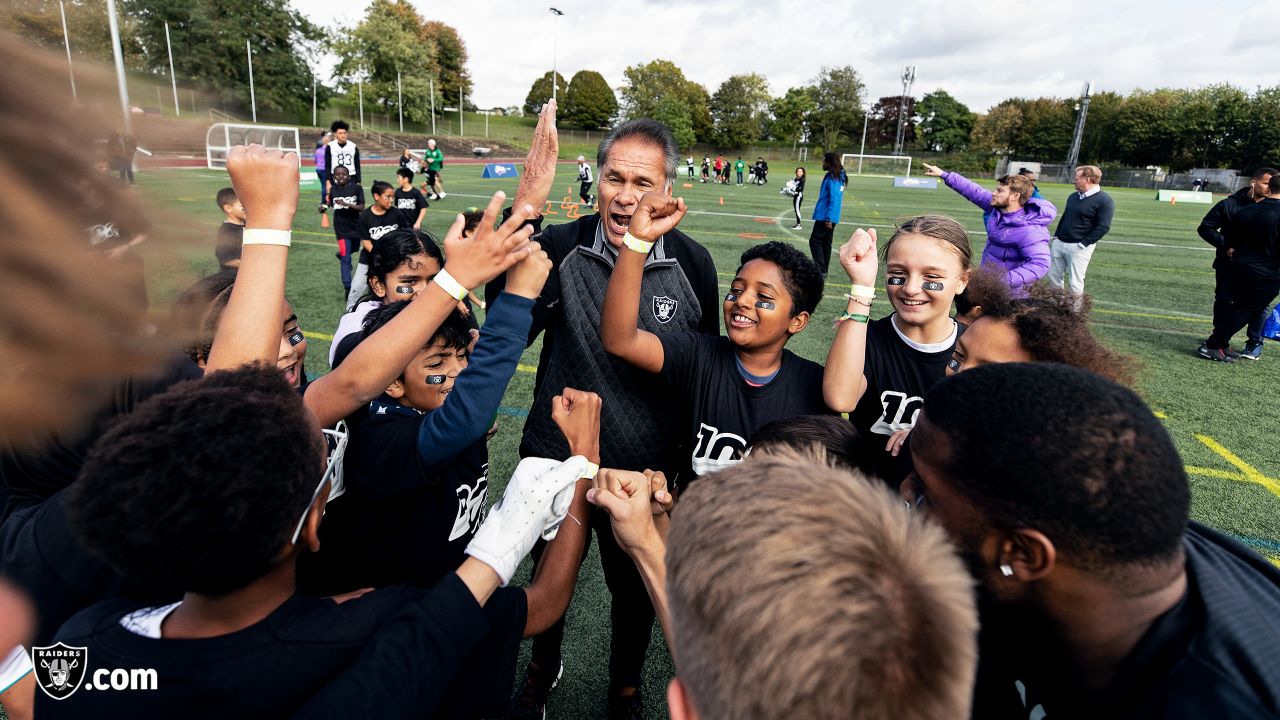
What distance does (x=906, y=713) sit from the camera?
81 centimetres

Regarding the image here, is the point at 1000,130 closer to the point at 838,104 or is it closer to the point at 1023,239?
the point at 838,104

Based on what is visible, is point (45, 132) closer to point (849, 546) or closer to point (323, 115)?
point (849, 546)

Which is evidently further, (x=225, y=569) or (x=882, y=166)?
(x=882, y=166)

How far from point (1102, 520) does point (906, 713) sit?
60 cm

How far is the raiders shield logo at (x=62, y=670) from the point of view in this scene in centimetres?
110

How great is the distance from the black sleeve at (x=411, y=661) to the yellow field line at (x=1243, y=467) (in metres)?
5.87

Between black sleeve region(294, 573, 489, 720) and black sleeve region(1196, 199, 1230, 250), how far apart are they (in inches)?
371

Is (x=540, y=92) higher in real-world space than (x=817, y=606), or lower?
higher

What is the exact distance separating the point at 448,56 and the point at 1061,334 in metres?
98.9

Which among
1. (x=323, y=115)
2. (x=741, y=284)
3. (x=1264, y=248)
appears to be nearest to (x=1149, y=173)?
(x=1264, y=248)

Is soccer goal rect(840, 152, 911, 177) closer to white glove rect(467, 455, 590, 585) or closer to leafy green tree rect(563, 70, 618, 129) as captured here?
leafy green tree rect(563, 70, 618, 129)

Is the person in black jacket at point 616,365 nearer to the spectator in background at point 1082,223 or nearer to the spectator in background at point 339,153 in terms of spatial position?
the spectator in background at point 1082,223

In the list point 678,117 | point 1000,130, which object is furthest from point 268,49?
point 1000,130

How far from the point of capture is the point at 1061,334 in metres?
2.15
